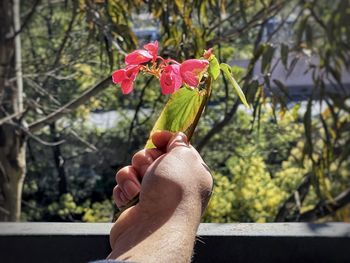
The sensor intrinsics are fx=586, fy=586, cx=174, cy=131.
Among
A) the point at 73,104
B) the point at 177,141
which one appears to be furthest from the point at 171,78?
the point at 73,104

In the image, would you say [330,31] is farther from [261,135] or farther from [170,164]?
[261,135]

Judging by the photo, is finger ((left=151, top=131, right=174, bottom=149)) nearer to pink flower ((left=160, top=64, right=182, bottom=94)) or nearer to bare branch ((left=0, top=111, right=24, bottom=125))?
pink flower ((left=160, top=64, right=182, bottom=94))

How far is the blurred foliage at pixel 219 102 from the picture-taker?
2641mm

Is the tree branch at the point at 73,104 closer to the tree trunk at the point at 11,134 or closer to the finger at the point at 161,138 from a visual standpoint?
the tree trunk at the point at 11,134

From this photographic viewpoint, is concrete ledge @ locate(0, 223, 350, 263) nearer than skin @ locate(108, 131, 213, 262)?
No

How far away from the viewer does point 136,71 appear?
1.19m

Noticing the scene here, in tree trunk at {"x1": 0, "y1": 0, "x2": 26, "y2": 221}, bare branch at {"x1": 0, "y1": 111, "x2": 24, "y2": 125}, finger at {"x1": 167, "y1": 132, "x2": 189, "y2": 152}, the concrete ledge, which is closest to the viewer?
finger at {"x1": 167, "y1": 132, "x2": 189, "y2": 152}

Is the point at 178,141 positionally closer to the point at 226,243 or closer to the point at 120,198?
the point at 120,198

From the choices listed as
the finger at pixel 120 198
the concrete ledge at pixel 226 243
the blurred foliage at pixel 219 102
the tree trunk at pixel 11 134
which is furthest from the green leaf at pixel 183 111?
the tree trunk at pixel 11 134

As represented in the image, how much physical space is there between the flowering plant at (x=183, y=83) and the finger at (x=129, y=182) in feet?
0.26

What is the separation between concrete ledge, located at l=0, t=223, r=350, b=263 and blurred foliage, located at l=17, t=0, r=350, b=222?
0.74 metres

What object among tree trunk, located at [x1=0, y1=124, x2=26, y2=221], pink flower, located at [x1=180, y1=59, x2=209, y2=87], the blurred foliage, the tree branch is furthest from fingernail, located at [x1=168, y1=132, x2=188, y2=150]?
tree trunk, located at [x1=0, y1=124, x2=26, y2=221]

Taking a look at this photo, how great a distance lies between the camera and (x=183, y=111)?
3.75 ft

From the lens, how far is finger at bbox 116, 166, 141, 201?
107 cm
